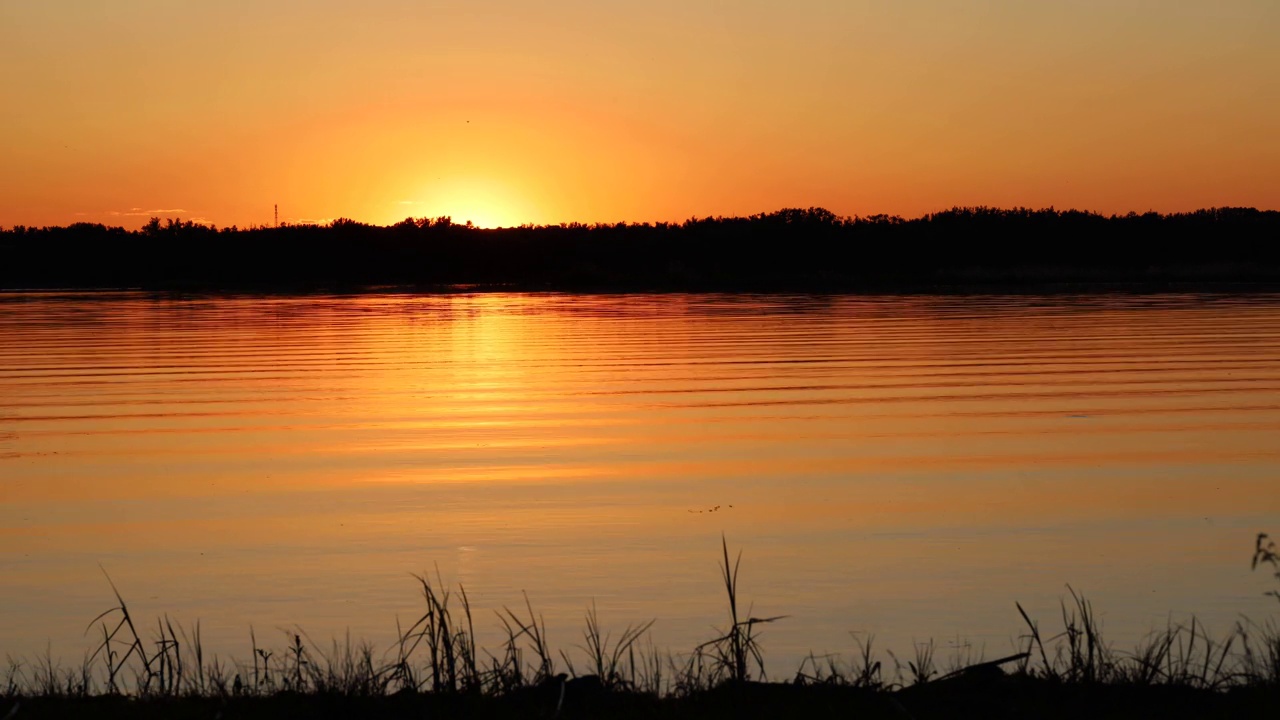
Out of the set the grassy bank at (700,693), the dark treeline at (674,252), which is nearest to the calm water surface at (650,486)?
the grassy bank at (700,693)

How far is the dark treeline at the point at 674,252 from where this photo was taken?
71.8 m

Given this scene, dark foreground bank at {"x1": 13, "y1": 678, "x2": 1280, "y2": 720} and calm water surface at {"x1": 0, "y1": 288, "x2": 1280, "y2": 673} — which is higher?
dark foreground bank at {"x1": 13, "y1": 678, "x2": 1280, "y2": 720}

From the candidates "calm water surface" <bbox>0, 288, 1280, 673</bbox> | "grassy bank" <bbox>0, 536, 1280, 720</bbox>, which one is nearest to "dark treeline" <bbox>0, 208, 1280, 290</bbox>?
"calm water surface" <bbox>0, 288, 1280, 673</bbox>

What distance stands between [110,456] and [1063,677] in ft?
32.8

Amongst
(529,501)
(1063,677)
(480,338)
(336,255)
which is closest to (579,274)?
(336,255)

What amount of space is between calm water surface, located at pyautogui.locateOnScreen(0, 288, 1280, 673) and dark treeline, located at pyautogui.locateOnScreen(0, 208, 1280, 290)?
4446cm

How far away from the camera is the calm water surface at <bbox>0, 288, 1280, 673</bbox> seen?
7.50 m

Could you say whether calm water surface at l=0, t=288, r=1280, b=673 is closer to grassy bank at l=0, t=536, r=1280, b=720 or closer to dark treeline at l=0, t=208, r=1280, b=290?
grassy bank at l=0, t=536, r=1280, b=720

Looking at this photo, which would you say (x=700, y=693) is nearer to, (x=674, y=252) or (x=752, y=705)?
(x=752, y=705)

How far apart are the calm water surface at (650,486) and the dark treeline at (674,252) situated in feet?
146

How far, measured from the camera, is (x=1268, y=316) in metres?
31.4

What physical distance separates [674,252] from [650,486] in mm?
74701

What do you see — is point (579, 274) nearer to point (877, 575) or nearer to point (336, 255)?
point (336, 255)

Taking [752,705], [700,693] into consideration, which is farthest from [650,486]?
[752,705]
